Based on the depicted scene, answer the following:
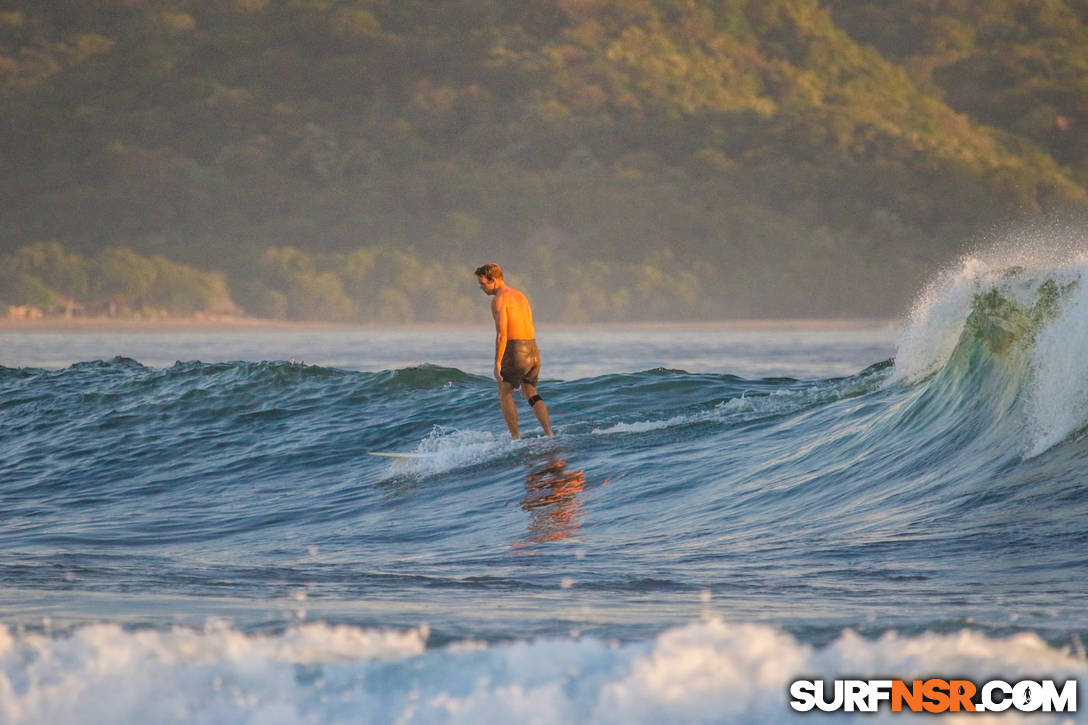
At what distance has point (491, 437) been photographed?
49.6 ft

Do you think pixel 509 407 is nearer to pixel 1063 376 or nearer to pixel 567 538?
pixel 567 538

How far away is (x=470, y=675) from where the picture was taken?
510cm

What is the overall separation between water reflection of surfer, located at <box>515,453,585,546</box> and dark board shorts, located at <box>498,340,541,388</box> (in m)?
1.03

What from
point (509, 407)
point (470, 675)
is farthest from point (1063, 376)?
point (470, 675)

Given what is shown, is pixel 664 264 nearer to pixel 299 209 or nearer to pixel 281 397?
pixel 299 209

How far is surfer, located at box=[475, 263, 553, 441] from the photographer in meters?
14.1

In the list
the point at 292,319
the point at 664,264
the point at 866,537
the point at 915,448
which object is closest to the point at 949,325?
the point at 915,448

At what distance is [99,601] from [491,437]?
7877mm

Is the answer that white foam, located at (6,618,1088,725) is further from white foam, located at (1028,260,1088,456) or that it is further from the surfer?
the surfer

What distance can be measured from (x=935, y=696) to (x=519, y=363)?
387 inches

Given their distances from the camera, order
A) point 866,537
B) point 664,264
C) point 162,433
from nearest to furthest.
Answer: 1. point 866,537
2. point 162,433
3. point 664,264

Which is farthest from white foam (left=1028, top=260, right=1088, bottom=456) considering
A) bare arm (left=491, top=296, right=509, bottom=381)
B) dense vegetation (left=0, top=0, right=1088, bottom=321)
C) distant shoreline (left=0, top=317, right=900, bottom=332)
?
dense vegetation (left=0, top=0, right=1088, bottom=321)

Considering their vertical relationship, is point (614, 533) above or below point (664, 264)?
below

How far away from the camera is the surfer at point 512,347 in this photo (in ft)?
46.4
